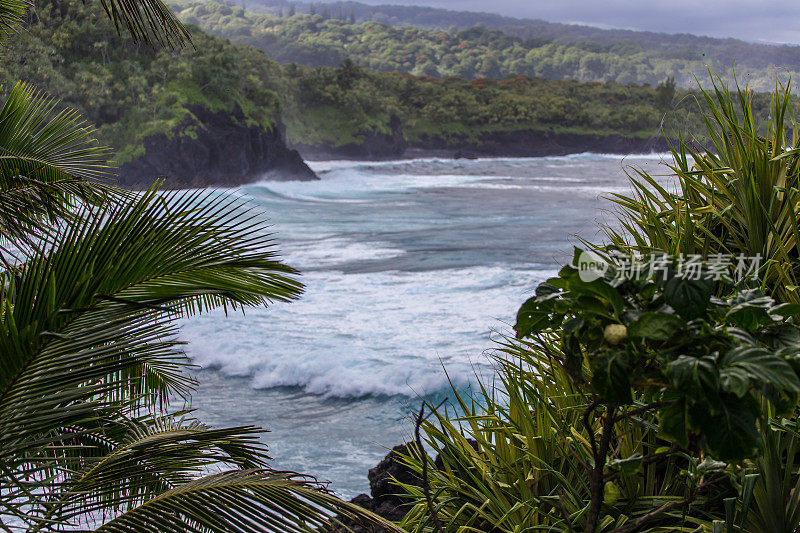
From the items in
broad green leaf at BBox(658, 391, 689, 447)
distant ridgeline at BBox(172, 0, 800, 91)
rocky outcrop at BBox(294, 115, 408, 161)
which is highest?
distant ridgeline at BBox(172, 0, 800, 91)

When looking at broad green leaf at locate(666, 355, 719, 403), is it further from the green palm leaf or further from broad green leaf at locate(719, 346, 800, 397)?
the green palm leaf

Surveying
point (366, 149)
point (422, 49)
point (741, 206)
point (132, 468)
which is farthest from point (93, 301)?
point (422, 49)

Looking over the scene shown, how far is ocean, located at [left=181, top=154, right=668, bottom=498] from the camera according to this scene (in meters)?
6.25

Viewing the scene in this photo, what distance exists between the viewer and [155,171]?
34.2 metres

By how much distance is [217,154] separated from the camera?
3644 centimetres

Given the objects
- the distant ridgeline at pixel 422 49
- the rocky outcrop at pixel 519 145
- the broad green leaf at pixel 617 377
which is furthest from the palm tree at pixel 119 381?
the distant ridgeline at pixel 422 49

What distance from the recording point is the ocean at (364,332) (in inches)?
246

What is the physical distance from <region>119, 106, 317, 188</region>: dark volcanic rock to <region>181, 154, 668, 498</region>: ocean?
1600 cm

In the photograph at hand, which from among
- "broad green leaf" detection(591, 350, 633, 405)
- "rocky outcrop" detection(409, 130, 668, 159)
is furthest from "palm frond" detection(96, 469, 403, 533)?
"rocky outcrop" detection(409, 130, 668, 159)

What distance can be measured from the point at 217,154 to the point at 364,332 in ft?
98.3

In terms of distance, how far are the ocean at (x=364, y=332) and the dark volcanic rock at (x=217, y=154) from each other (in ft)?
52.5

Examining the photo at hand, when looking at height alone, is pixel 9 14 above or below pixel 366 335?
above

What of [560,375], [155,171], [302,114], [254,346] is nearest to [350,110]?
[302,114]

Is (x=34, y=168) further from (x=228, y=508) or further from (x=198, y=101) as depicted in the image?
(x=198, y=101)
